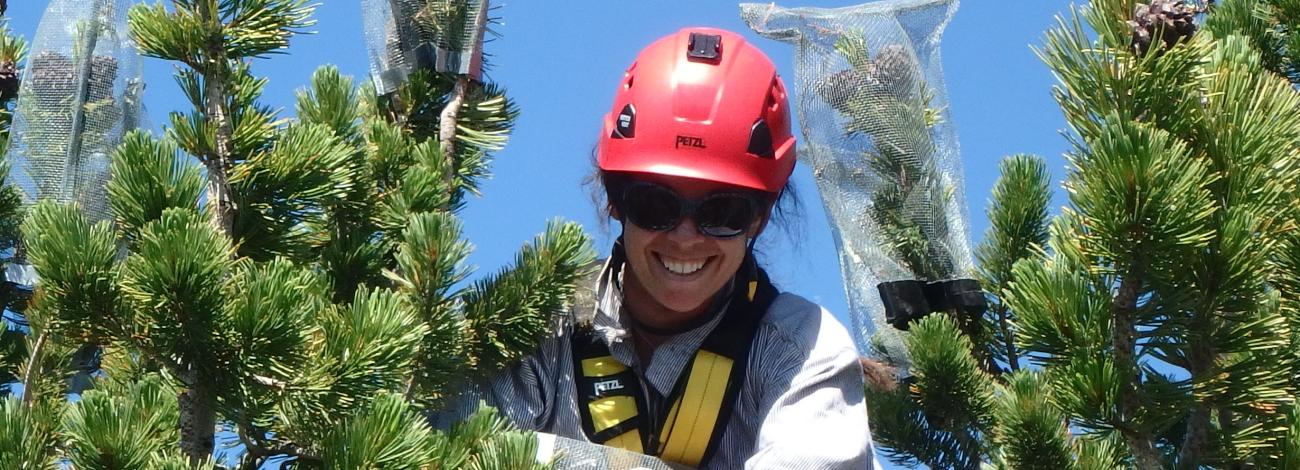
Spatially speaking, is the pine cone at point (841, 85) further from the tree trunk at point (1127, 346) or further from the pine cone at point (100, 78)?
the tree trunk at point (1127, 346)

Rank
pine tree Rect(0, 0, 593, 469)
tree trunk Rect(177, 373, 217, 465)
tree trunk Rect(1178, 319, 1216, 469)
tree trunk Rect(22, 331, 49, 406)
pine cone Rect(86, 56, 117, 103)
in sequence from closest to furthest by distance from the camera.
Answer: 1. pine tree Rect(0, 0, 593, 469)
2. tree trunk Rect(177, 373, 217, 465)
3. tree trunk Rect(1178, 319, 1216, 469)
4. tree trunk Rect(22, 331, 49, 406)
5. pine cone Rect(86, 56, 117, 103)

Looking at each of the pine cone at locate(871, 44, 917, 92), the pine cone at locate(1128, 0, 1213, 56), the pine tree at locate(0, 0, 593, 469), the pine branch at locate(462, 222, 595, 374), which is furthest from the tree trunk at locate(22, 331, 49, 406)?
the pine cone at locate(871, 44, 917, 92)

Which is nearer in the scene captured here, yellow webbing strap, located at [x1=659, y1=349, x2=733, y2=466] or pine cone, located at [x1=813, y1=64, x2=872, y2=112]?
yellow webbing strap, located at [x1=659, y1=349, x2=733, y2=466]

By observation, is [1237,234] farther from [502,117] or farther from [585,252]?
[502,117]

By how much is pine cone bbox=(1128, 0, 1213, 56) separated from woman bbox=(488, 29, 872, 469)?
1249 mm

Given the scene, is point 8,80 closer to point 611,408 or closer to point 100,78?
point 100,78

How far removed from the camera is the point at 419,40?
4.64m

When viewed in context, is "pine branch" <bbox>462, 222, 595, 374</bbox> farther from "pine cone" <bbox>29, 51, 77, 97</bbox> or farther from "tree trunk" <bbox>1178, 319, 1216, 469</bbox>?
"pine cone" <bbox>29, 51, 77, 97</bbox>

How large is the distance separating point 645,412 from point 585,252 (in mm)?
675

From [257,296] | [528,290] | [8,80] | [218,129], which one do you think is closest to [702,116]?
[528,290]

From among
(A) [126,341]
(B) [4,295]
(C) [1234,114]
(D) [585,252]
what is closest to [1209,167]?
(C) [1234,114]

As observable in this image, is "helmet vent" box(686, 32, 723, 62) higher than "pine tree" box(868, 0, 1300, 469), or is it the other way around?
"helmet vent" box(686, 32, 723, 62)

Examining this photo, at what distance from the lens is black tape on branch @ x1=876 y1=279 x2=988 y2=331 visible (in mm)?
5531

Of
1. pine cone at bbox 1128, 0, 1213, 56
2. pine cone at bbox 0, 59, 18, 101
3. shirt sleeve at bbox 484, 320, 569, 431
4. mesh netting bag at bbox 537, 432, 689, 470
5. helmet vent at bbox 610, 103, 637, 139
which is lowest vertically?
mesh netting bag at bbox 537, 432, 689, 470
